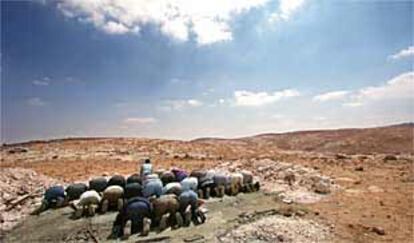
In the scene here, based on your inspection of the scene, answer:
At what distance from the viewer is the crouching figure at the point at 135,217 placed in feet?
37.2

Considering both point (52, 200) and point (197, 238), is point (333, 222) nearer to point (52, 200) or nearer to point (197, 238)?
point (197, 238)

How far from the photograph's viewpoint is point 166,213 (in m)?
11.8

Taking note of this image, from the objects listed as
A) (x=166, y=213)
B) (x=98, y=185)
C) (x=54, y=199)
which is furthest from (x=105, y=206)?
(x=166, y=213)

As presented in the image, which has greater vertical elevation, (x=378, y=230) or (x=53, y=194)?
(x=53, y=194)

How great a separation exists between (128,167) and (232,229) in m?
13.5

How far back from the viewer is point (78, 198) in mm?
14641

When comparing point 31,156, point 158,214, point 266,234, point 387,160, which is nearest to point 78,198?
point 158,214

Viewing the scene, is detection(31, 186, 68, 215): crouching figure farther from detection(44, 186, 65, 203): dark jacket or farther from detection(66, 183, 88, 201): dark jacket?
detection(66, 183, 88, 201): dark jacket

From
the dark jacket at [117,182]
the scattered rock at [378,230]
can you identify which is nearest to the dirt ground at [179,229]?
the scattered rock at [378,230]

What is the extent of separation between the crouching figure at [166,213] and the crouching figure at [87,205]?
219cm

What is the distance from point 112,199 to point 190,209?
2788 mm

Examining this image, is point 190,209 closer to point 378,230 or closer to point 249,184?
point 249,184

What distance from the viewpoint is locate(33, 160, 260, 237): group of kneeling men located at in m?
11.6

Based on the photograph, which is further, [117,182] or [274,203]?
[117,182]
